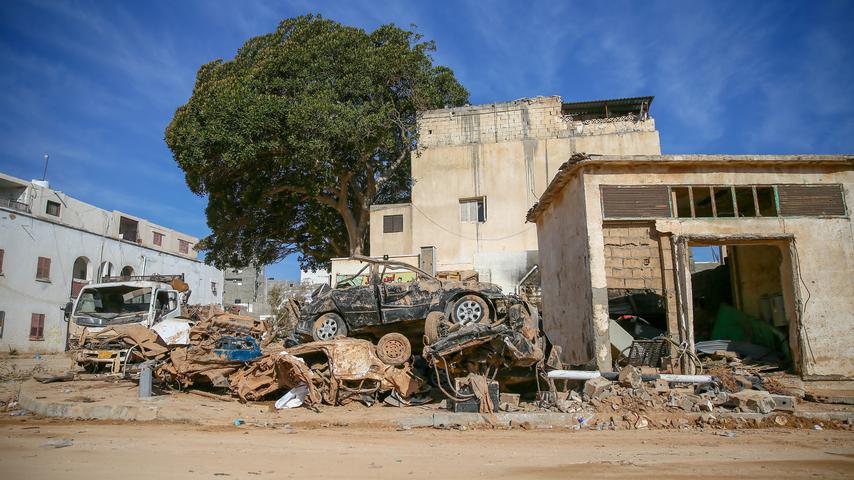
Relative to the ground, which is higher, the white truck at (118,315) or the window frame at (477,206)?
the window frame at (477,206)

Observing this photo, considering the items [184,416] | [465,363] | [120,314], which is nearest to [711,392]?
[465,363]

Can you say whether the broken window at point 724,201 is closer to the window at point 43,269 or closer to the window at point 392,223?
the window at point 392,223

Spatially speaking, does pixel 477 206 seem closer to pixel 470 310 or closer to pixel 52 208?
pixel 470 310

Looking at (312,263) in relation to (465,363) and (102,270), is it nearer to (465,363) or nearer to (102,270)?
(102,270)

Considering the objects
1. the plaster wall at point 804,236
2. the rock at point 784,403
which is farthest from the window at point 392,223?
the rock at point 784,403

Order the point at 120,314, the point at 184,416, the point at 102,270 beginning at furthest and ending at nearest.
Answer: the point at 102,270
the point at 120,314
the point at 184,416

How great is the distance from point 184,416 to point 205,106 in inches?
613

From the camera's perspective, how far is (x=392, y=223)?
24625 millimetres

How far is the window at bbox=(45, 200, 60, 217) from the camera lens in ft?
104

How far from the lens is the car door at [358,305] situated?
1109 centimetres

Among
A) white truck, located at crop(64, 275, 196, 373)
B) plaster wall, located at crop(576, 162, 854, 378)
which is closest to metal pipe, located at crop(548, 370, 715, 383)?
plaster wall, located at crop(576, 162, 854, 378)

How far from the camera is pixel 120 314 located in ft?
45.4

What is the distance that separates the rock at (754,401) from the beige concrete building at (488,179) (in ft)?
45.2

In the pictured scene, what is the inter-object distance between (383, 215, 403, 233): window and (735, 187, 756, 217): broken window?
14.1m
